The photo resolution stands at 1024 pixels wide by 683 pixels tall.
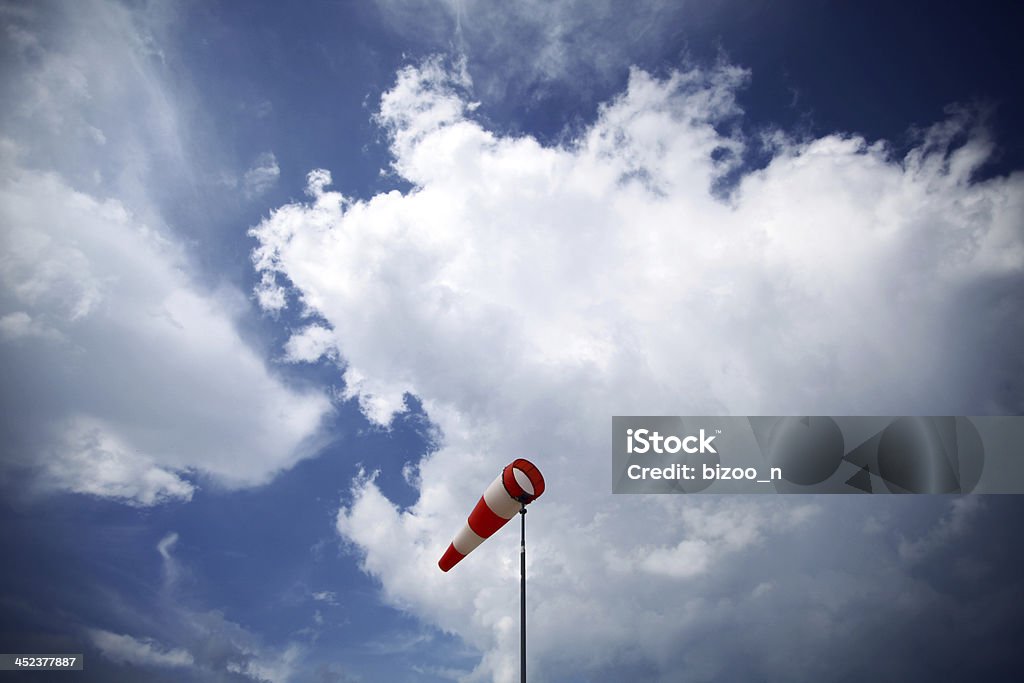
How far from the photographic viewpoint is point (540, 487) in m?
12.1

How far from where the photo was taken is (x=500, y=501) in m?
12.2

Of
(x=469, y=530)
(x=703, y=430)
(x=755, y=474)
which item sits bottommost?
(x=469, y=530)

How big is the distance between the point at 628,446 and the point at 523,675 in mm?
9756

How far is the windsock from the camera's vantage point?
11.9m

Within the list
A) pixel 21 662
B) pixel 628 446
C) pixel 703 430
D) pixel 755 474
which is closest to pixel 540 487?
pixel 628 446

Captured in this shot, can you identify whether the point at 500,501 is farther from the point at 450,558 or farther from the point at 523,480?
the point at 450,558

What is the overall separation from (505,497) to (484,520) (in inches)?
46.3

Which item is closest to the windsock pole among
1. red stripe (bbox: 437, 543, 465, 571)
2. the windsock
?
the windsock

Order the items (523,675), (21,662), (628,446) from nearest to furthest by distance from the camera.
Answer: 1. (523,675)
2. (628,446)
3. (21,662)

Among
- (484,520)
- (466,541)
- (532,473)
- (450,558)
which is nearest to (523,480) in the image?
(532,473)

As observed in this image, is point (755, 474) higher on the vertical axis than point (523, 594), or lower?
higher

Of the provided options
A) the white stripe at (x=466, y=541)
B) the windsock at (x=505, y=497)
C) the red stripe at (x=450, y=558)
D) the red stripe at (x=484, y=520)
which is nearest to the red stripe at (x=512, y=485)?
the windsock at (x=505, y=497)

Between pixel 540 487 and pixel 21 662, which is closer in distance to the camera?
pixel 540 487

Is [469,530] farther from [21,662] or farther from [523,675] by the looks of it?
[21,662]
